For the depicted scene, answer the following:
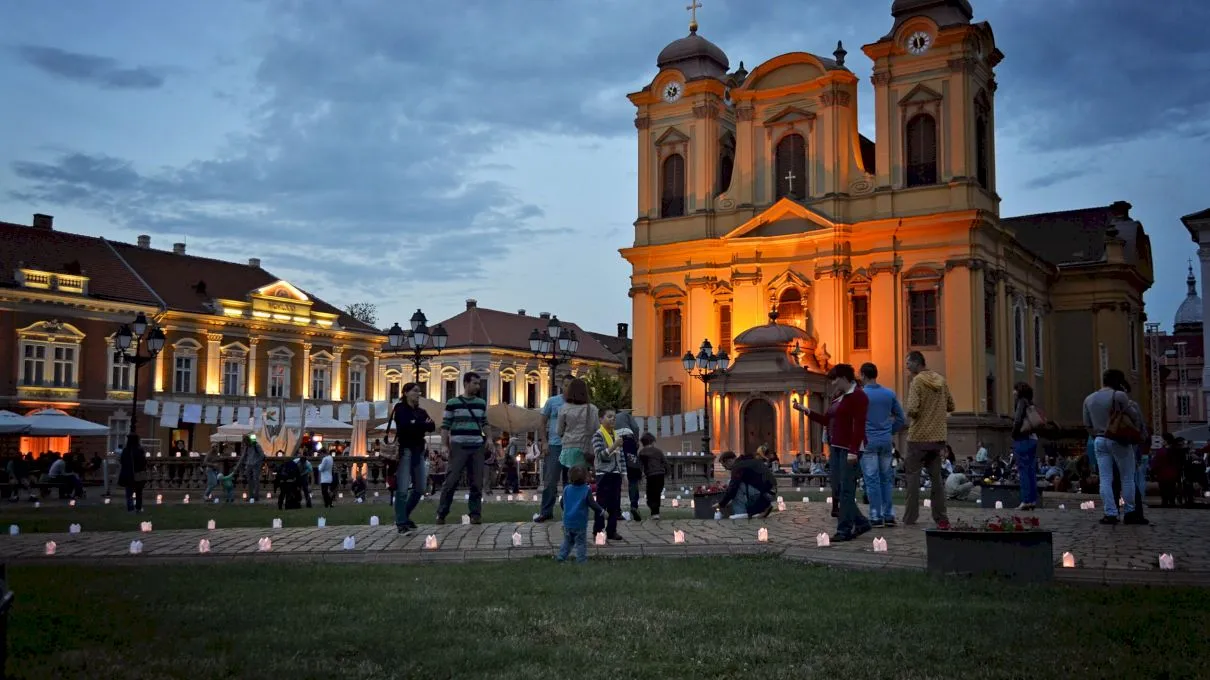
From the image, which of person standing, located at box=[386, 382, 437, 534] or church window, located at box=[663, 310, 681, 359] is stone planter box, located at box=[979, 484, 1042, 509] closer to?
person standing, located at box=[386, 382, 437, 534]

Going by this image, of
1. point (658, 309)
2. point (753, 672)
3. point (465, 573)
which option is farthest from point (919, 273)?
point (753, 672)

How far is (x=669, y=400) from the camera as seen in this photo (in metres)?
54.8

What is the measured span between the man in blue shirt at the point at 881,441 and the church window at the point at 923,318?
36.0 m

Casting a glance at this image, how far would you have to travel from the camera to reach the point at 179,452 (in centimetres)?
4247

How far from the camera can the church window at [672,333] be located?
54.9 meters

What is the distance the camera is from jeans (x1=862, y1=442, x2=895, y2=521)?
1394cm

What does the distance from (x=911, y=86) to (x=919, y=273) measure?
8258 millimetres

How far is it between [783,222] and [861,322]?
5826mm

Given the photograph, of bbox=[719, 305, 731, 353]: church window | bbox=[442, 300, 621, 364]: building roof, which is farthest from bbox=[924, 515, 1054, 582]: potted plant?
bbox=[442, 300, 621, 364]: building roof

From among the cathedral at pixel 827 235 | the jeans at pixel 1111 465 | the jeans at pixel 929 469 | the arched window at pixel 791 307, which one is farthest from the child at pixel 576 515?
the arched window at pixel 791 307

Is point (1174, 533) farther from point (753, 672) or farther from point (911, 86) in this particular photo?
point (911, 86)

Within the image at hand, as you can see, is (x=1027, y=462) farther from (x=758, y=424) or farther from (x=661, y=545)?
(x=758, y=424)

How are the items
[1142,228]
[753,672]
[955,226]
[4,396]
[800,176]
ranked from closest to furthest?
[753,672], [955,226], [800,176], [4,396], [1142,228]

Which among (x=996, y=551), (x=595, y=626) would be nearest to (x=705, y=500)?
(x=996, y=551)
